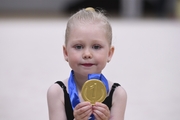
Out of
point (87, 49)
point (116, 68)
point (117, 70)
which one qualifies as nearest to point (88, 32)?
point (87, 49)

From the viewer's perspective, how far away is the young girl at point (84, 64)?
2762mm

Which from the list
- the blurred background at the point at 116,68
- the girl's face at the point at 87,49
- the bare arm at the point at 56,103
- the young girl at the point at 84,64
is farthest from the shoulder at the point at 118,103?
the blurred background at the point at 116,68

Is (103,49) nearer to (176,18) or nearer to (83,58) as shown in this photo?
(83,58)

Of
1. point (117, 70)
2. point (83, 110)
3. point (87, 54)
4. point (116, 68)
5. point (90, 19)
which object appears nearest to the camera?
point (83, 110)

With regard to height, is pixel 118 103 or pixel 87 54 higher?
pixel 87 54

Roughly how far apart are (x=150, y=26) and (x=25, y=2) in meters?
5.88

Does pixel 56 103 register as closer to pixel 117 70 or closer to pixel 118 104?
pixel 118 104

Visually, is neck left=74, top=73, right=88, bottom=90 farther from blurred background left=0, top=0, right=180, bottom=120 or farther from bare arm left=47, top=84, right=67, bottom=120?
blurred background left=0, top=0, right=180, bottom=120

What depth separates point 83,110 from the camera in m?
2.56

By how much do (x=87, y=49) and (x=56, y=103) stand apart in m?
0.37

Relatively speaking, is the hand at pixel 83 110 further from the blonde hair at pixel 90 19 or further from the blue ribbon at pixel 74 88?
the blonde hair at pixel 90 19

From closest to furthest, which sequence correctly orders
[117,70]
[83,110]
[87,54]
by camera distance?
[83,110]
[87,54]
[117,70]

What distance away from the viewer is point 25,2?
15.9 meters

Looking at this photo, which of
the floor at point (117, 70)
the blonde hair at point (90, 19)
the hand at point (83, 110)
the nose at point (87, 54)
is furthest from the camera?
the floor at point (117, 70)
